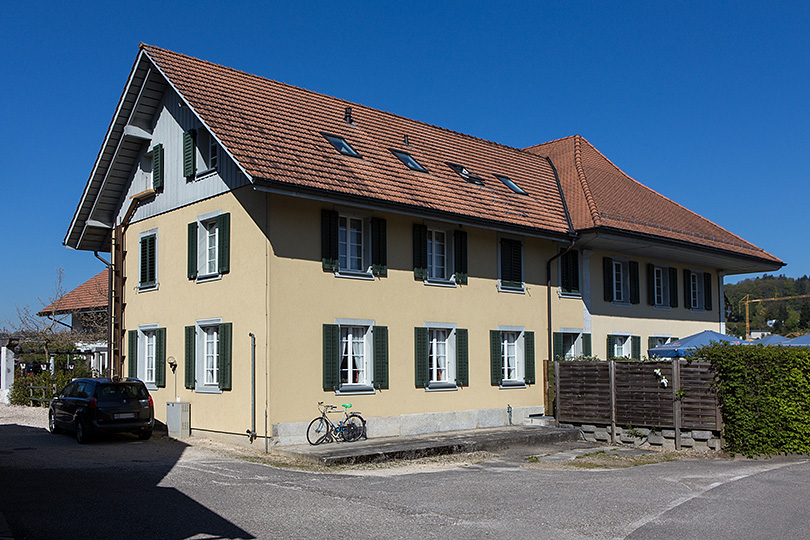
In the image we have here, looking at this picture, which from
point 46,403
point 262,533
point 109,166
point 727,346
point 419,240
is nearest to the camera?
point 262,533

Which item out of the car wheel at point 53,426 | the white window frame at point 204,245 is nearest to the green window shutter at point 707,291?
the white window frame at point 204,245

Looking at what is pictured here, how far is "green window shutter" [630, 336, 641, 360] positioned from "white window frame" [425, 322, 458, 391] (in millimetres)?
7907

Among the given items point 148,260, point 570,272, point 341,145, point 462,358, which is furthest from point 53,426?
point 570,272

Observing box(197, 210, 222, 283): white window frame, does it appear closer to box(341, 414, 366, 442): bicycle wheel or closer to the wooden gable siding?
the wooden gable siding

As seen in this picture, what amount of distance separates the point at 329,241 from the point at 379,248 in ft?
4.52

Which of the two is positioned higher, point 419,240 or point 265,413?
point 419,240

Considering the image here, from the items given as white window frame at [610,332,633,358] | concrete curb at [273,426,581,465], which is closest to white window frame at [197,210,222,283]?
concrete curb at [273,426,581,465]

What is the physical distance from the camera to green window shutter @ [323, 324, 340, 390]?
1700cm

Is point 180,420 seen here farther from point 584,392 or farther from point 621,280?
point 621,280

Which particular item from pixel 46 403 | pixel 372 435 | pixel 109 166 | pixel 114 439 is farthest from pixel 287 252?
pixel 46 403

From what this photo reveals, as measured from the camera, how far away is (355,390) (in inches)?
689

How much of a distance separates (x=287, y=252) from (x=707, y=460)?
966 cm

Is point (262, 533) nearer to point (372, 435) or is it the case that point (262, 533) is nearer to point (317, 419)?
point (317, 419)

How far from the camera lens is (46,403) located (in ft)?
88.3
